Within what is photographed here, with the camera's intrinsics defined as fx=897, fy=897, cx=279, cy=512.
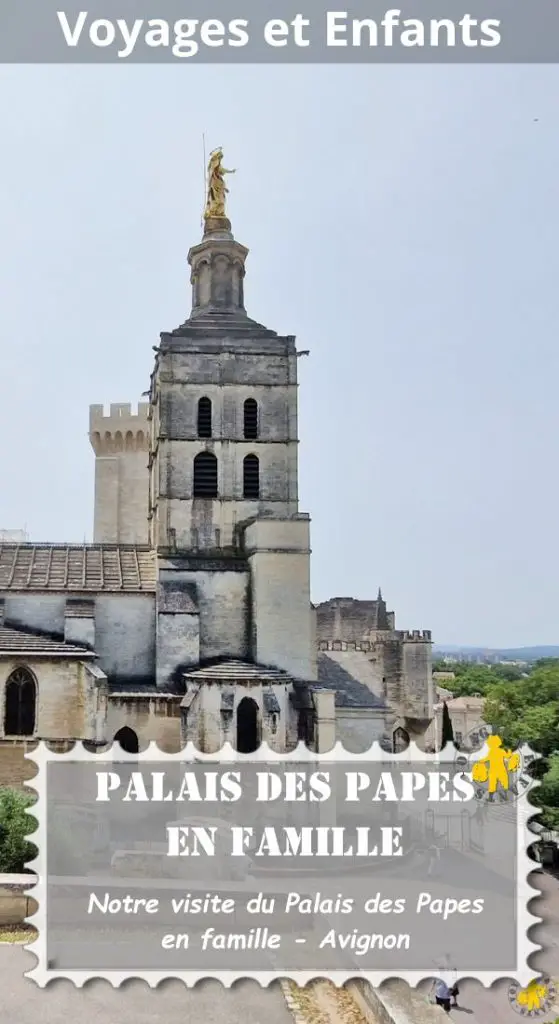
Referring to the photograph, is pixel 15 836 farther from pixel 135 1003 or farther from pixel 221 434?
pixel 221 434

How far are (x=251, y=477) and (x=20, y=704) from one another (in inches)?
466

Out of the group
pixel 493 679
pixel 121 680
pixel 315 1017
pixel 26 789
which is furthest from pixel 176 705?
pixel 493 679

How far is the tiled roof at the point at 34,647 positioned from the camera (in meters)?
28.2

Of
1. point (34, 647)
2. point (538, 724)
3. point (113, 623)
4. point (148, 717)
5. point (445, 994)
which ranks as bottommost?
point (445, 994)

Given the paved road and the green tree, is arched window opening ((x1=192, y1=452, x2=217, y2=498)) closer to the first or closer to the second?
the green tree

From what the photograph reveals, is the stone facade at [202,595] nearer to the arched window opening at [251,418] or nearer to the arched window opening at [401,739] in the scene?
the arched window opening at [251,418]

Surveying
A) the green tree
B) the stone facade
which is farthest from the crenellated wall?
the green tree

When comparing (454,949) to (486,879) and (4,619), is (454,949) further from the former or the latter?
(4,619)

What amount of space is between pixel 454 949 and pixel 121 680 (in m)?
17.3

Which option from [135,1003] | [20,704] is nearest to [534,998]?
[135,1003]

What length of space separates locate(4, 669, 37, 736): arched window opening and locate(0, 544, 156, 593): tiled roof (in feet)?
13.3

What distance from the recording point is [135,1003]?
554 inches

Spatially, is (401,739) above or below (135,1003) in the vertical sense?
above

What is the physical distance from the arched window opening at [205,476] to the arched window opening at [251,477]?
44.9 inches
